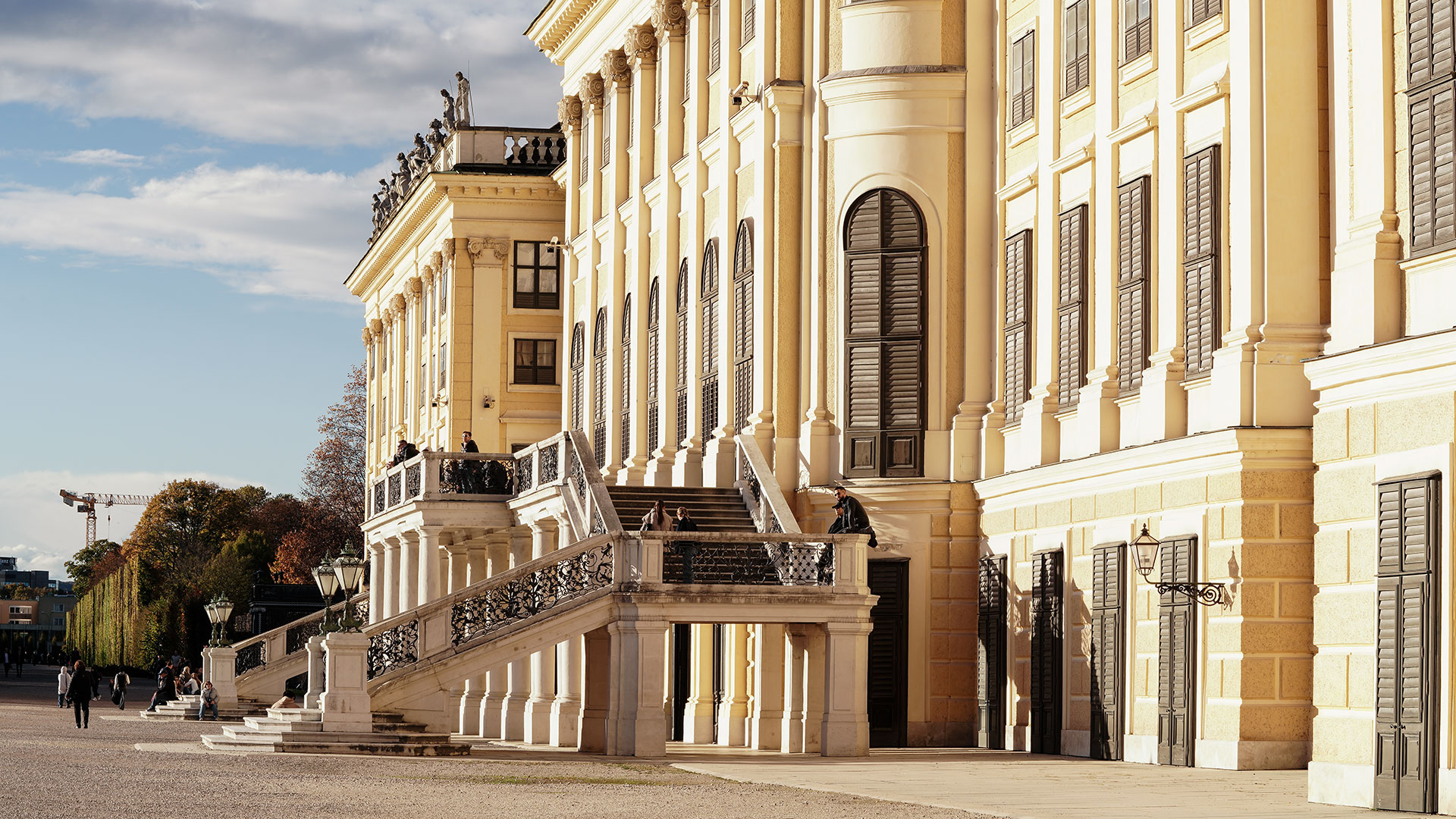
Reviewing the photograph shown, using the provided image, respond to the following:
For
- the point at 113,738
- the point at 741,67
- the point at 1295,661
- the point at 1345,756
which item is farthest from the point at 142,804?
the point at 741,67

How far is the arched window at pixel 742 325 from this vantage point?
36.8 m

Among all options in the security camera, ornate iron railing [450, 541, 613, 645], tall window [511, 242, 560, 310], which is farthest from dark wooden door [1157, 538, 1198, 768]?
tall window [511, 242, 560, 310]

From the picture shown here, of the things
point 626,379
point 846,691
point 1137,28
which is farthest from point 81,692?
point 1137,28

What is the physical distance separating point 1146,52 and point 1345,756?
423 inches

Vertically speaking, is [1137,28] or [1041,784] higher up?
[1137,28]

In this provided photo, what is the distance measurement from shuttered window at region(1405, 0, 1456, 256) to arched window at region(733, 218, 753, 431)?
1795 centimetres

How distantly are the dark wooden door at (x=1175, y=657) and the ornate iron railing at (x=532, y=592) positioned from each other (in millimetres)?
7605

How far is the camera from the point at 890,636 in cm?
3253

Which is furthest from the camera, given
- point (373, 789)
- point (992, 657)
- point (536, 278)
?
point (536, 278)

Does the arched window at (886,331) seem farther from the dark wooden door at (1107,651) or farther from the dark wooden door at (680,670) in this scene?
the dark wooden door at (680,670)

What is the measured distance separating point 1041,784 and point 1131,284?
7016 mm

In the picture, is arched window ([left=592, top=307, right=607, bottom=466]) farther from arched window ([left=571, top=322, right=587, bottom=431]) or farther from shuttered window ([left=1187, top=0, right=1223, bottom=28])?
shuttered window ([left=1187, top=0, right=1223, bottom=28])

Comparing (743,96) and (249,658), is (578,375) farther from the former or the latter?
(743,96)

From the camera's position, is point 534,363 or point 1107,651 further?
point 534,363
